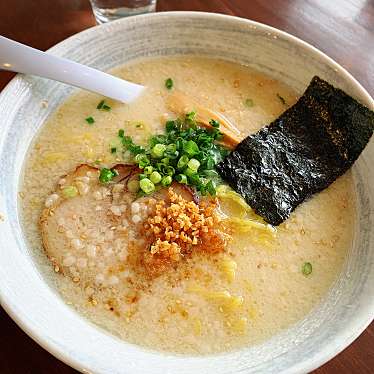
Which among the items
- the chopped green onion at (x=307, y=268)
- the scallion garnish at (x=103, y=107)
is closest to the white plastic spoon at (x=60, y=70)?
the scallion garnish at (x=103, y=107)

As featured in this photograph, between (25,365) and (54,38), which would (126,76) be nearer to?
(54,38)

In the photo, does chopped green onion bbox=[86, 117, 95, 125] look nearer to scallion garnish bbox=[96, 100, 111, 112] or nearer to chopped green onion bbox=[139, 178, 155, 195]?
scallion garnish bbox=[96, 100, 111, 112]

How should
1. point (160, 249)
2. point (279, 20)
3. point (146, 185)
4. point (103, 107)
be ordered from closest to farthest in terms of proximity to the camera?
point (160, 249)
point (146, 185)
point (103, 107)
point (279, 20)

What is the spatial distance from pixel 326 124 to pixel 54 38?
1.08 meters

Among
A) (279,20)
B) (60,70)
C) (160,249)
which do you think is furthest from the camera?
(279,20)

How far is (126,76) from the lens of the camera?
1.76 metres

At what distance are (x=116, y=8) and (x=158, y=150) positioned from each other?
2.32ft

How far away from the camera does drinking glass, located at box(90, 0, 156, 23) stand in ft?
6.14

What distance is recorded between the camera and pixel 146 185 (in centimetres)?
142

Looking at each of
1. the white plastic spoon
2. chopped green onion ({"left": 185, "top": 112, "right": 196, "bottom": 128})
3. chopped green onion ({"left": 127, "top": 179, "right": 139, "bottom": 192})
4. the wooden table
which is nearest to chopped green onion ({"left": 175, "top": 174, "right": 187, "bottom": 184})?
chopped green onion ({"left": 127, "top": 179, "right": 139, "bottom": 192})

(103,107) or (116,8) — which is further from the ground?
(116,8)

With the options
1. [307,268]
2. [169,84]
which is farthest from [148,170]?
[307,268]

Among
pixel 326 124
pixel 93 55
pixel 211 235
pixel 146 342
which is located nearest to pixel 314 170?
pixel 326 124

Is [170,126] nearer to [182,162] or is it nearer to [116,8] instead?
[182,162]
